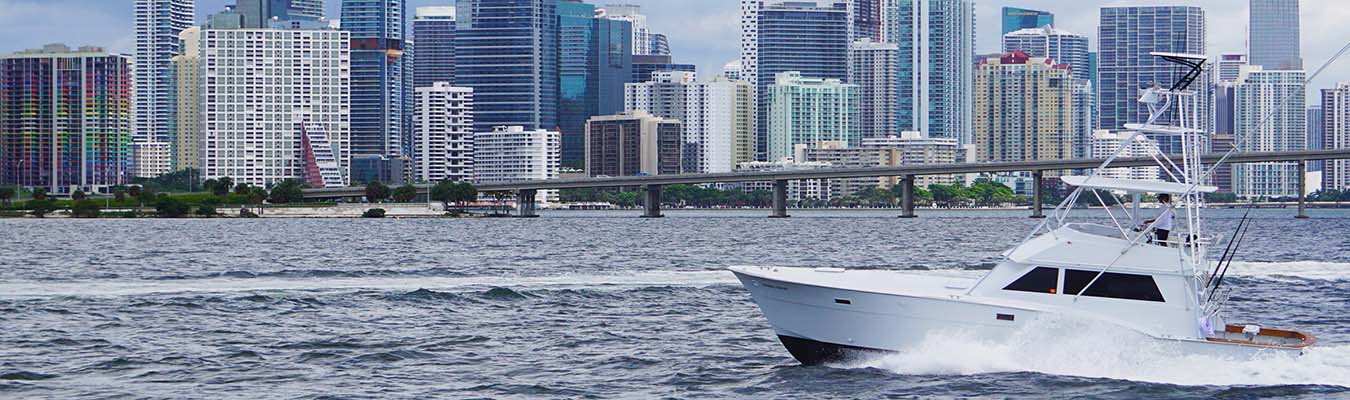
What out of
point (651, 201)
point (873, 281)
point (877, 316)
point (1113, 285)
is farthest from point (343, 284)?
point (651, 201)

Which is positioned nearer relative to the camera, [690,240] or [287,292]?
[287,292]

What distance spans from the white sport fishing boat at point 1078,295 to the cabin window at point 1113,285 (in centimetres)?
2

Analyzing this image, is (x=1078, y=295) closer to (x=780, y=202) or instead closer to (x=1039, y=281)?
(x=1039, y=281)

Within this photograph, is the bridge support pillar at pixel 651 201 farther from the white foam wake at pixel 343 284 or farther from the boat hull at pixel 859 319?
the boat hull at pixel 859 319

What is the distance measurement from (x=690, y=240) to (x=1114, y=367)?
66.6 meters

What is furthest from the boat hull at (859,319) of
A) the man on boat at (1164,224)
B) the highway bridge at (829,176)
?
the highway bridge at (829,176)

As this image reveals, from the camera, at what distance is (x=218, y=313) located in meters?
41.7

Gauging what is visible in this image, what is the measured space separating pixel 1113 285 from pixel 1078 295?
23.2 inches

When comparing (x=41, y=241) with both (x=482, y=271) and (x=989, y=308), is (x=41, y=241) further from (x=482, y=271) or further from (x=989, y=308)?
(x=989, y=308)

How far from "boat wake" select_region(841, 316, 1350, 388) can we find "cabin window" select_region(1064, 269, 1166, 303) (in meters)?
0.54

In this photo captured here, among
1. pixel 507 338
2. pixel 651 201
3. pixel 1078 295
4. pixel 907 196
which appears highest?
pixel 907 196

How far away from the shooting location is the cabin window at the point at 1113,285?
28.3m

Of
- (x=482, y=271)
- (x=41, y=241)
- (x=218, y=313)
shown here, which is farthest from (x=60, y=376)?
(x=41, y=241)

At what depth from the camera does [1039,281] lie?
28.4 m
